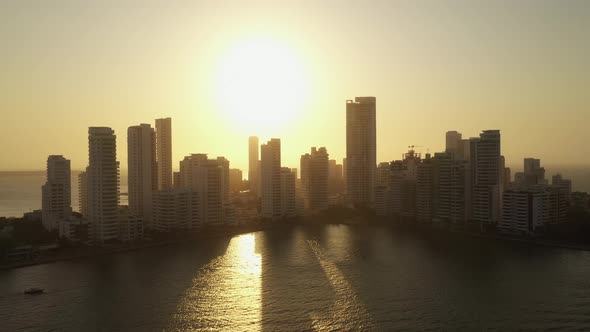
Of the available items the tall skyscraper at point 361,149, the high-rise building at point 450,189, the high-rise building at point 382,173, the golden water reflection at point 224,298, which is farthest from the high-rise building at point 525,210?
the high-rise building at point 382,173

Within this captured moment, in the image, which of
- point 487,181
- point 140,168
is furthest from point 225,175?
point 487,181

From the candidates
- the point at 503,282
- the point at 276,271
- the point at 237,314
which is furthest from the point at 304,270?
the point at 503,282

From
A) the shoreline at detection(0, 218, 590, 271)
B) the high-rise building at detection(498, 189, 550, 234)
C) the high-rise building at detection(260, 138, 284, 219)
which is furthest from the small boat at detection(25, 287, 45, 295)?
the high-rise building at detection(498, 189, 550, 234)

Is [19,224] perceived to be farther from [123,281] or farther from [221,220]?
[123,281]

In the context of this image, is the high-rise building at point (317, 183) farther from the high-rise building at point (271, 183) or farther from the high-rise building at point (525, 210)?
the high-rise building at point (525, 210)

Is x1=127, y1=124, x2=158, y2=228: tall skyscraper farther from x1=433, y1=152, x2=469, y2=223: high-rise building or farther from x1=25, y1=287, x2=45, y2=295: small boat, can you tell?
x1=433, y1=152, x2=469, y2=223: high-rise building

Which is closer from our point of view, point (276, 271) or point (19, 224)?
point (276, 271)
